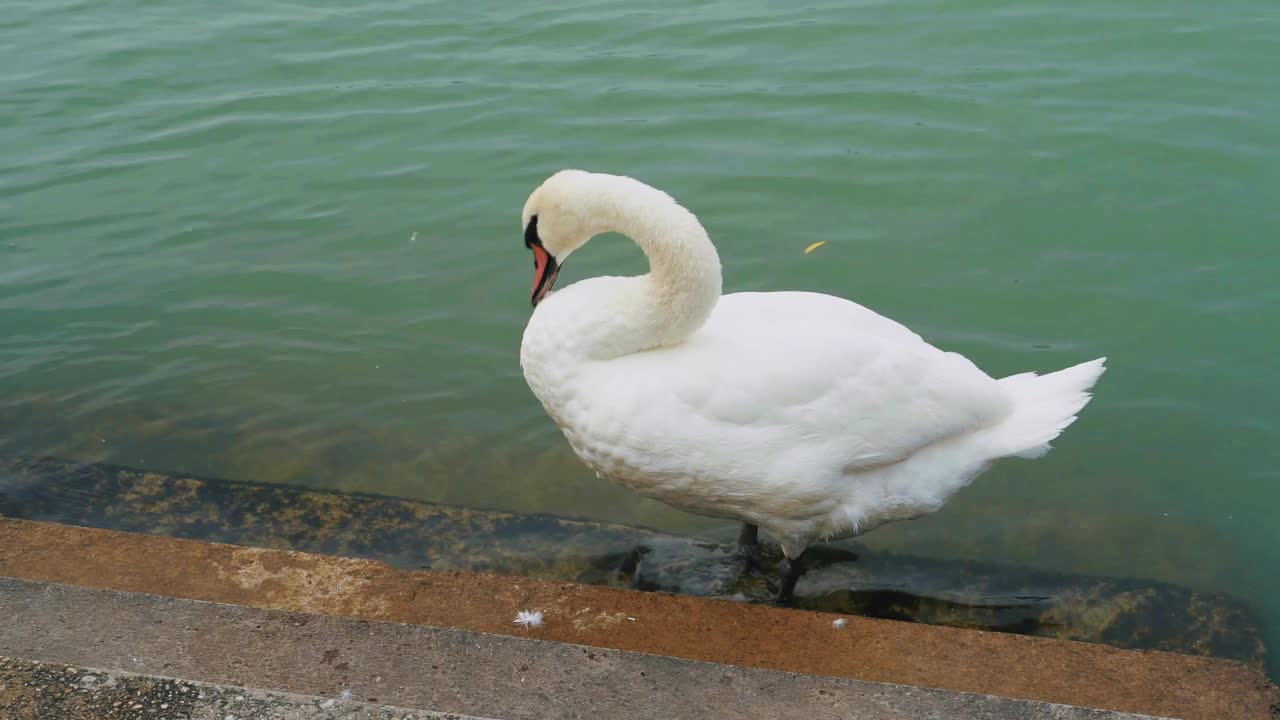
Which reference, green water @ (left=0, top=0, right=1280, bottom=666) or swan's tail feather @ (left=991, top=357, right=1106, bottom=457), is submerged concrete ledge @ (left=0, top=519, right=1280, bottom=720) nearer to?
swan's tail feather @ (left=991, top=357, right=1106, bottom=457)

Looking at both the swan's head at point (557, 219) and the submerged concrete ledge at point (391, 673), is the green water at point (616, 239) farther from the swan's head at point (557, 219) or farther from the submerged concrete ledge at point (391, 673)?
the submerged concrete ledge at point (391, 673)

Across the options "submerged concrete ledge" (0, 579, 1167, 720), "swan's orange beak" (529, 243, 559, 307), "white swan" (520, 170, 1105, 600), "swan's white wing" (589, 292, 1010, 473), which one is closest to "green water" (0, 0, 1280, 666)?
"white swan" (520, 170, 1105, 600)

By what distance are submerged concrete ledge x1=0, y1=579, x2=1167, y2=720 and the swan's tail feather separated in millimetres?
1543

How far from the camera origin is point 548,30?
34.7 feet

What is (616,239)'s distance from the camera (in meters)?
7.21

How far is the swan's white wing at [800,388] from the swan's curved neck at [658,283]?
0.24ft

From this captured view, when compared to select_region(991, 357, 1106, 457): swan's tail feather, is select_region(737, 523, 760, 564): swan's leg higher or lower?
lower

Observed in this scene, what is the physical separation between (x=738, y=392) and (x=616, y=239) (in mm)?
3545

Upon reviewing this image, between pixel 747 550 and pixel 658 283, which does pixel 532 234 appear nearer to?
pixel 658 283

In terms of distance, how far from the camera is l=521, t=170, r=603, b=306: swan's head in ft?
13.4

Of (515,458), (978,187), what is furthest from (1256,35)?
(515,458)

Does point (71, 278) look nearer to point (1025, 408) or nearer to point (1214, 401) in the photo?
point (1025, 408)

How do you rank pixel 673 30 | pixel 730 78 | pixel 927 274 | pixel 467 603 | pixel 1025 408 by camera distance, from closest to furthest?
pixel 467 603, pixel 1025 408, pixel 927 274, pixel 730 78, pixel 673 30

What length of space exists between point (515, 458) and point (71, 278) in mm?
3549
